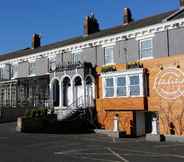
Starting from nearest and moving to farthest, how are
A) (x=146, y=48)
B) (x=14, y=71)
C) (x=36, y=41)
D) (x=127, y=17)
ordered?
(x=146, y=48) → (x=127, y=17) → (x=14, y=71) → (x=36, y=41)

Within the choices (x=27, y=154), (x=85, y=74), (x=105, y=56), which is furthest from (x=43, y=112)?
(x=27, y=154)

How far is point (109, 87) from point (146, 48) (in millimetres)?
4512

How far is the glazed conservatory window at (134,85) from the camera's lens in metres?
30.2

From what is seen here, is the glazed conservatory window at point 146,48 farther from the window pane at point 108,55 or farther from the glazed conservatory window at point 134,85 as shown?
the window pane at point 108,55

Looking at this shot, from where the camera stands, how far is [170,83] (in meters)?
28.6

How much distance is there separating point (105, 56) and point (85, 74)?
7.50 feet

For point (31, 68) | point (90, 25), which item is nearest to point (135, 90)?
point (90, 25)

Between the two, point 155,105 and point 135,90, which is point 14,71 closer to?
point 135,90

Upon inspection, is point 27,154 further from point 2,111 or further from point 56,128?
point 2,111

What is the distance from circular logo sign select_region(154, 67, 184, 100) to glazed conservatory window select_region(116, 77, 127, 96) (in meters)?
2.82

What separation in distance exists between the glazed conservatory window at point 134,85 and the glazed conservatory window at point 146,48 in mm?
1806

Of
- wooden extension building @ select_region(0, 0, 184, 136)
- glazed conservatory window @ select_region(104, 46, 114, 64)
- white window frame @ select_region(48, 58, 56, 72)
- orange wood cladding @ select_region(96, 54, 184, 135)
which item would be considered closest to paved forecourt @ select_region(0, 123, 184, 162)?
wooden extension building @ select_region(0, 0, 184, 136)

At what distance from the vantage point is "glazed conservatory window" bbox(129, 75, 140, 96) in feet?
98.9

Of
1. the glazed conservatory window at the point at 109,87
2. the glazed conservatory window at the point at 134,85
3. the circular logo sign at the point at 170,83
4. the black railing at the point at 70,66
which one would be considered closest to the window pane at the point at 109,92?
the glazed conservatory window at the point at 109,87
